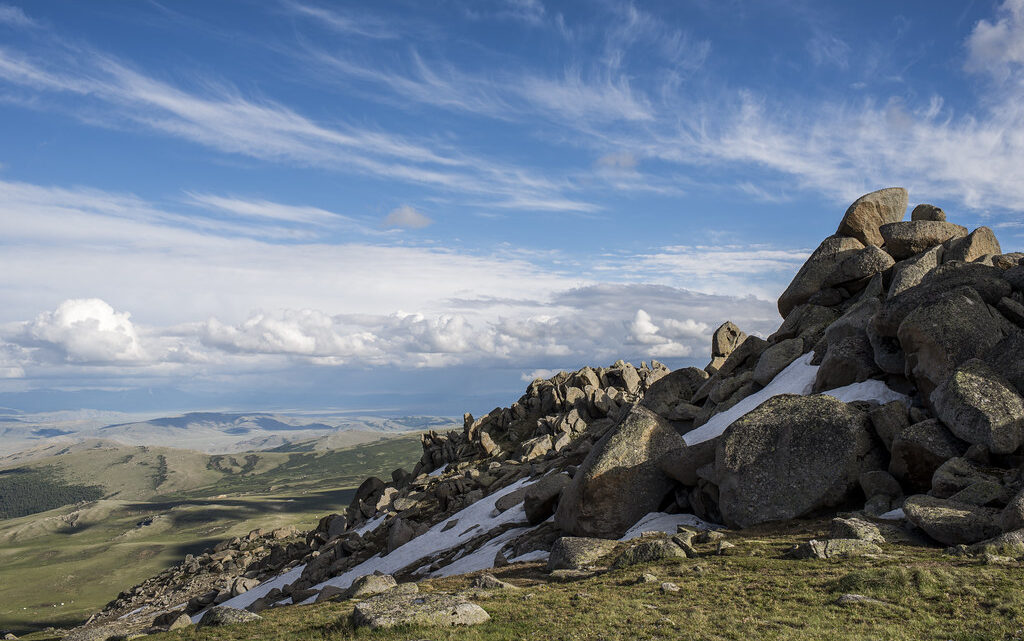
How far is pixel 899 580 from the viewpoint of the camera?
21766mm

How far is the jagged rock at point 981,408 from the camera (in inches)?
1136

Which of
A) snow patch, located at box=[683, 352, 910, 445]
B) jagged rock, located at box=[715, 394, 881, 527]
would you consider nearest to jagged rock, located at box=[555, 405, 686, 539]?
snow patch, located at box=[683, 352, 910, 445]

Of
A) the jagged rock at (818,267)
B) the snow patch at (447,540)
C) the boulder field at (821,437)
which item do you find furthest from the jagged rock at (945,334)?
the snow patch at (447,540)

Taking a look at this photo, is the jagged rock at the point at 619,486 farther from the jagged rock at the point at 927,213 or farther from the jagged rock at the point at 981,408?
the jagged rock at the point at 927,213

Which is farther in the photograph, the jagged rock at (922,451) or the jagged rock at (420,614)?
the jagged rock at (922,451)

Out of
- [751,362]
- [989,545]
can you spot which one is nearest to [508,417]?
[751,362]

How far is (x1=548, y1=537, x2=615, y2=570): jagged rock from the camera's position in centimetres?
3126

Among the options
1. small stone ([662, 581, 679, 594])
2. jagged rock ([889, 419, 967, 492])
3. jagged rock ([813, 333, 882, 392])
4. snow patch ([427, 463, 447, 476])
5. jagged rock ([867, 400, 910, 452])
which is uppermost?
jagged rock ([813, 333, 882, 392])

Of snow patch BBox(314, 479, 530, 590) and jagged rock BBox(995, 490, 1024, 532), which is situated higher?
jagged rock BBox(995, 490, 1024, 532)

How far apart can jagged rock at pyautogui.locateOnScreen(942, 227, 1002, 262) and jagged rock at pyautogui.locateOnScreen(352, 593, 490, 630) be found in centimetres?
4542

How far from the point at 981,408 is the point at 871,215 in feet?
108

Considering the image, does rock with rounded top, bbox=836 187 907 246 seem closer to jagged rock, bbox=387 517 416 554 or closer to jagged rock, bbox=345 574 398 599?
jagged rock, bbox=345 574 398 599

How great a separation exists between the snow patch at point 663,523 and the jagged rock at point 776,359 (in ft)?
56.9

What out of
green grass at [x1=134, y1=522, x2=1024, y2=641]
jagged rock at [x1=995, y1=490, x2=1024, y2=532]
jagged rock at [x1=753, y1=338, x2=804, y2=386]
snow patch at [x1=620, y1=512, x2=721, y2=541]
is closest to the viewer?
Result: green grass at [x1=134, y1=522, x2=1024, y2=641]
